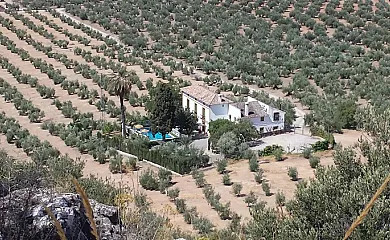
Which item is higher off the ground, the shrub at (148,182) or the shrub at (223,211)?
the shrub at (148,182)

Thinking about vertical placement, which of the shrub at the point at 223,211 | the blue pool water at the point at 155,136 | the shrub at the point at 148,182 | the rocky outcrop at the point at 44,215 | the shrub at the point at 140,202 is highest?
the rocky outcrop at the point at 44,215

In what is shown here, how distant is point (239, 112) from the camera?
133ft

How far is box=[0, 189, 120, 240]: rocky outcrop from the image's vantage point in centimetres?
941

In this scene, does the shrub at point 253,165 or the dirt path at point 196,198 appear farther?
the shrub at point 253,165

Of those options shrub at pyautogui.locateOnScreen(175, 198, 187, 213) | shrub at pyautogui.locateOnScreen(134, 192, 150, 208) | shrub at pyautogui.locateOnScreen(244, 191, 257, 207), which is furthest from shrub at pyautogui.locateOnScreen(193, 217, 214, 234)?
shrub at pyautogui.locateOnScreen(244, 191, 257, 207)

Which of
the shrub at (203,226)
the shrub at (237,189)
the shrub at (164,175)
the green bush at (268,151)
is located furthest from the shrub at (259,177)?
the shrub at (203,226)

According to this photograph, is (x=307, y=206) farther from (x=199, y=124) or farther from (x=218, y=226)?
(x=199, y=124)

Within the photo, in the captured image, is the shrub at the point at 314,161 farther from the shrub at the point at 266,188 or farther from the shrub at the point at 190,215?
the shrub at the point at 190,215

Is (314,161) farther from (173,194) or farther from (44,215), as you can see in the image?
(44,215)

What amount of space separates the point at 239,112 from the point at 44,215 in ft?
101

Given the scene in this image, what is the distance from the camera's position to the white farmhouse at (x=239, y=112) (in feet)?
134

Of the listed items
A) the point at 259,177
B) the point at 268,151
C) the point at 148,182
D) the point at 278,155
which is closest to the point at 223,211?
the point at 259,177

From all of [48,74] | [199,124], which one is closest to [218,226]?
[199,124]

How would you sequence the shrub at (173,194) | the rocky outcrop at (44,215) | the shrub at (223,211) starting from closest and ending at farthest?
the rocky outcrop at (44,215)
the shrub at (223,211)
the shrub at (173,194)
